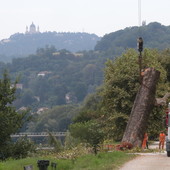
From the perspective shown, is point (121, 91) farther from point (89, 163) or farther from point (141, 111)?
point (89, 163)

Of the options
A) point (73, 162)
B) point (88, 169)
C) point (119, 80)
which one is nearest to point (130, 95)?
point (119, 80)

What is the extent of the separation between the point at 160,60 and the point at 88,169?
1457 inches

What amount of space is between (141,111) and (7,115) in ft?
21.4

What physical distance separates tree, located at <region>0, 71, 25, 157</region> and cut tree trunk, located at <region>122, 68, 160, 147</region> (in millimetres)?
5111

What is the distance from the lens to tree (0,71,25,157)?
2823 cm

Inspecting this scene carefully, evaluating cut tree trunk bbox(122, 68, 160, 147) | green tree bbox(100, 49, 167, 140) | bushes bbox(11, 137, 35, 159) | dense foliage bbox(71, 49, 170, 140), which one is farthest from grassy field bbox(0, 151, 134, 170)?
green tree bbox(100, 49, 167, 140)

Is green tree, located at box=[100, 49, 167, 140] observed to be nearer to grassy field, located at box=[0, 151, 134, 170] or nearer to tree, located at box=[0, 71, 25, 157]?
tree, located at box=[0, 71, 25, 157]

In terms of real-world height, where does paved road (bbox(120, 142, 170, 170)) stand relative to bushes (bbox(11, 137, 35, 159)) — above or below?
above

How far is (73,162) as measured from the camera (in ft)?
70.7

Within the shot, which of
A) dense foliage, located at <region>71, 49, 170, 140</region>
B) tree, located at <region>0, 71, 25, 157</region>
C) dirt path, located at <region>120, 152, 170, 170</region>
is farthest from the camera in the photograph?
dense foliage, located at <region>71, 49, 170, 140</region>

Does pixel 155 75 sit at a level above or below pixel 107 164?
above

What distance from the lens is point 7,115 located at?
1126 inches

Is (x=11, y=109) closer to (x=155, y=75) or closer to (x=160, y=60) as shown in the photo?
(x=155, y=75)

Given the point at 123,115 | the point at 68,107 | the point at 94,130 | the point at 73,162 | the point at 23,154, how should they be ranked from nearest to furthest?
the point at 73,162
the point at 94,130
the point at 23,154
the point at 123,115
the point at 68,107
